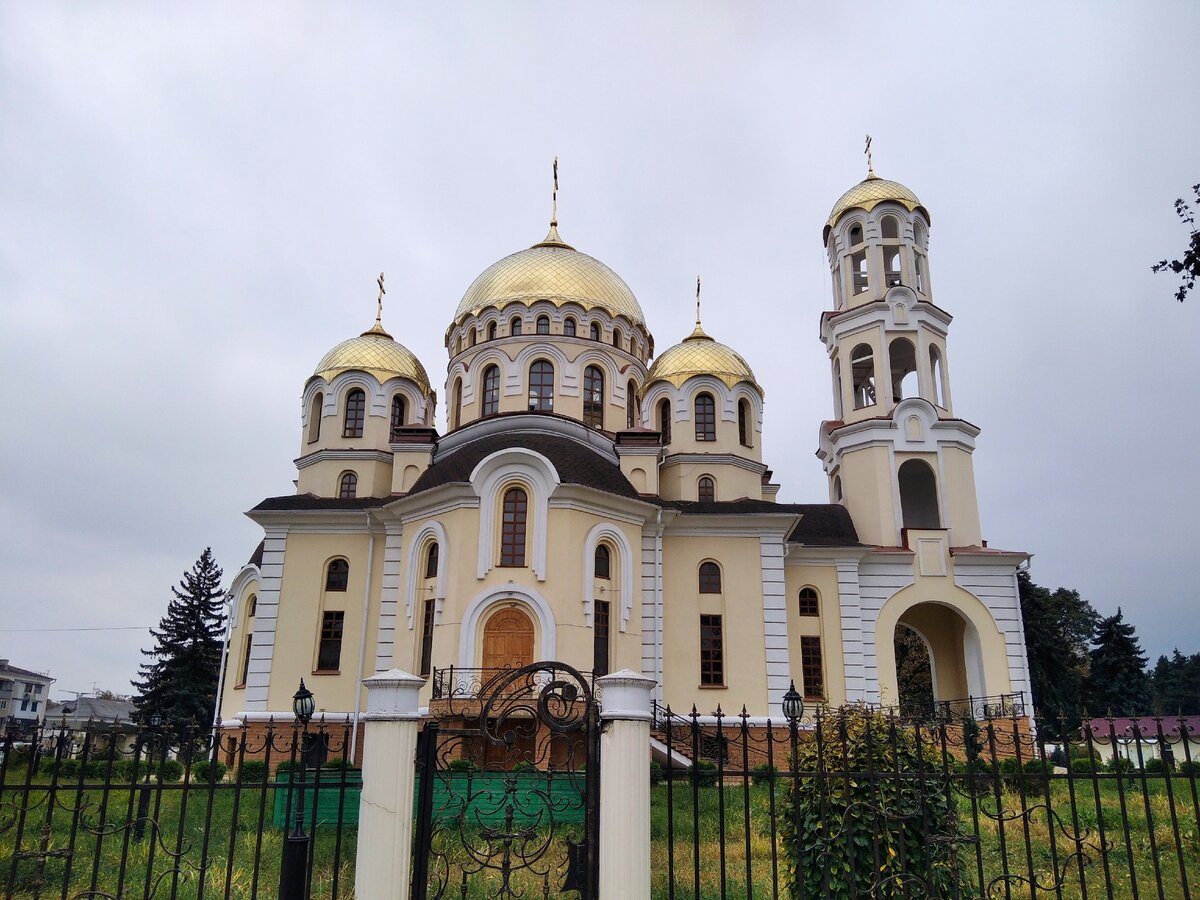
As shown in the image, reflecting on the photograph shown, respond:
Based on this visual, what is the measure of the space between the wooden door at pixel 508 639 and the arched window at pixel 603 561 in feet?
6.67

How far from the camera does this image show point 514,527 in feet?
60.1

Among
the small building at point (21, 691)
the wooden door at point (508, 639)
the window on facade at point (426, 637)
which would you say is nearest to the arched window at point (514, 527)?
the wooden door at point (508, 639)

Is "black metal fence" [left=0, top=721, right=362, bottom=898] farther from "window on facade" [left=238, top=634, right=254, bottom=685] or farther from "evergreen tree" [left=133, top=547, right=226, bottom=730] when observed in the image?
"evergreen tree" [left=133, top=547, right=226, bottom=730]

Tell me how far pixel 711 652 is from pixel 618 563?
3424 mm

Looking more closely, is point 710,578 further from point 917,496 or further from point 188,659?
point 188,659

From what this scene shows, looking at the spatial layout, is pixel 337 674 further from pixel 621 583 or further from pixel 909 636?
pixel 909 636

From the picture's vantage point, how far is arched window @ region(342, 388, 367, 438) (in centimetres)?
2397

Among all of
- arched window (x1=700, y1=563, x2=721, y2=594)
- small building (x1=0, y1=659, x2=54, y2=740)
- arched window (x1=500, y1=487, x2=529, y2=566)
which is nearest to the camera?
arched window (x1=500, y1=487, x2=529, y2=566)

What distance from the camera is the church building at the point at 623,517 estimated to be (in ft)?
60.0

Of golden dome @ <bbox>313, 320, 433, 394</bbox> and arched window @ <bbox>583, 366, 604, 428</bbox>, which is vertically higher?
golden dome @ <bbox>313, 320, 433, 394</bbox>

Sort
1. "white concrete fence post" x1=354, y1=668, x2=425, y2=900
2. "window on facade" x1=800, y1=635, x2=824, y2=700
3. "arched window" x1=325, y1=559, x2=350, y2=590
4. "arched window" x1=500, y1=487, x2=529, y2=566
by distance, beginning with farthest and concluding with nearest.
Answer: "window on facade" x1=800, y1=635, x2=824, y2=700
"arched window" x1=325, y1=559, x2=350, y2=590
"arched window" x1=500, y1=487, x2=529, y2=566
"white concrete fence post" x1=354, y1=668, x2=425, y2=900

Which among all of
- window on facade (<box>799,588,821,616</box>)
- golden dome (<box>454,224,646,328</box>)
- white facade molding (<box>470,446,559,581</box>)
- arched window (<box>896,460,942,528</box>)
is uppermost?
golden dome (<box>454,224,646,328</box>)

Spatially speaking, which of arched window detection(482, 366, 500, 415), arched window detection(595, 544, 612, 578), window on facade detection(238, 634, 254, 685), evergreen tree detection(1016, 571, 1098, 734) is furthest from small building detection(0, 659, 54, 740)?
evergreen tree detection(1016, 571, 1098, 734)

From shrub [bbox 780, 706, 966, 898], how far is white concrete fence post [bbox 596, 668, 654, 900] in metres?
1.19
